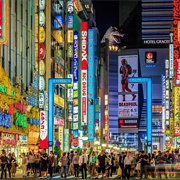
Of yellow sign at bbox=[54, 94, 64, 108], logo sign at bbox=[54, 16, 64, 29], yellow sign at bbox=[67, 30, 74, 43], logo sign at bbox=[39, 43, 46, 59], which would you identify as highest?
logo sign at bbox=[54, 16, 64, 29]

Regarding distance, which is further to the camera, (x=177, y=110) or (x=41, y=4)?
(x=177, y=110)

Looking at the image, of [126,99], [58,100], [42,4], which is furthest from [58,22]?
[126,99]

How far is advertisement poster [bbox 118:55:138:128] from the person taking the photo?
157 meters

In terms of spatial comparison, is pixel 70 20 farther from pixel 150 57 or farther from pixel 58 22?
pixel 150 57

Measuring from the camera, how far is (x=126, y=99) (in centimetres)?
15800

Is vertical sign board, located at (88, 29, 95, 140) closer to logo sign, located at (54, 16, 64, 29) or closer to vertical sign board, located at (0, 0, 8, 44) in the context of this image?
logo sign, located at (54, 16, 64, 29)

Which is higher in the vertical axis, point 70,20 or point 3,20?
point 70,20

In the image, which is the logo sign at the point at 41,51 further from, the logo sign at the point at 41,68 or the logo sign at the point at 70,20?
the logo sign at the point at 70,20

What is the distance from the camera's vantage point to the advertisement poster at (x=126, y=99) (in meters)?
157

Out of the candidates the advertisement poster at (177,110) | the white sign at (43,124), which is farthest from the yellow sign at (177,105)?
the white sign at (43,124)

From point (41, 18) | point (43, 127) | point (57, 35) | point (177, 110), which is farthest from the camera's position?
point (57, 35)

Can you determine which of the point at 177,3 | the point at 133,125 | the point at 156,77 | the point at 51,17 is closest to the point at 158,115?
the point at 156,77

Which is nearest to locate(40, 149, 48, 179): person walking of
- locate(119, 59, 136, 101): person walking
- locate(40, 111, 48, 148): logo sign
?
locate(40, 111, 48, 148): logo sign

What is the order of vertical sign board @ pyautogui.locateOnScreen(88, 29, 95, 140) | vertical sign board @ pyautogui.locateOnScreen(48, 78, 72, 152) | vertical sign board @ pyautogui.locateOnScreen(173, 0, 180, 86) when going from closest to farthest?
vertical sign board @ pyautogui.locateOnScreen(48, 78, 72, 152) → vertical sign board @ pyautogui.locateOnScreen(173, 0, 180, 86) → vertical sign board @ pyautogui.locateOnScreen(88, 29, 95, 140)
